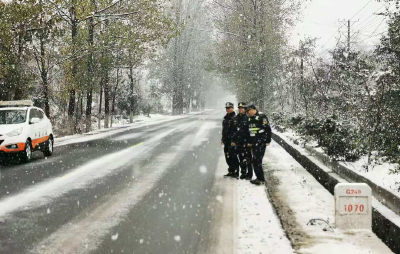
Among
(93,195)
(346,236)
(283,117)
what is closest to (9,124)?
(93,195)

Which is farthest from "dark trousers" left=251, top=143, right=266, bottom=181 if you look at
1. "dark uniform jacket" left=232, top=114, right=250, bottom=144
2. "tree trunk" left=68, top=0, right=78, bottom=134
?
"tree trunk" left=68, top=0, right=78, bottom=134

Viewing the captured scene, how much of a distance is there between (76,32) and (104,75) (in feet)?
10.4

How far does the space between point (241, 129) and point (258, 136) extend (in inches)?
24.7

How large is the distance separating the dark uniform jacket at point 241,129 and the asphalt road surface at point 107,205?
3.53 ft

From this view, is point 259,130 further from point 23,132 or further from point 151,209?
point 23,132

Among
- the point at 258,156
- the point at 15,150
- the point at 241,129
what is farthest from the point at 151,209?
the point at 15,150

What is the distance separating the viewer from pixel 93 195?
7.94 m

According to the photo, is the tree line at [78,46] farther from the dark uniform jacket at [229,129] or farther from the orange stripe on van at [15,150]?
the dark uniform jacket at [229,129]

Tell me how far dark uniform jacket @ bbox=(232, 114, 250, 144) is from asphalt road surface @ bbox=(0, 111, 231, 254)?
107 cm

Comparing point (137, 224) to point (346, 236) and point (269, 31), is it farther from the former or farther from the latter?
point (269, 31)

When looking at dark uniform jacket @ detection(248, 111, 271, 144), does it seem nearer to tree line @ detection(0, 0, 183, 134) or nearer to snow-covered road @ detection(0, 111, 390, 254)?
snow-covered road @ detection(0, 111, 390, 254)

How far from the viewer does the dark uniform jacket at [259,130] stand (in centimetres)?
906

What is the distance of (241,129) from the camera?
9.59 metres

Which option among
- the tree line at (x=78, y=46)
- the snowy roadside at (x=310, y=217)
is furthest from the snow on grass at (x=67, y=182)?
the tree line at (x=78, y=46)
